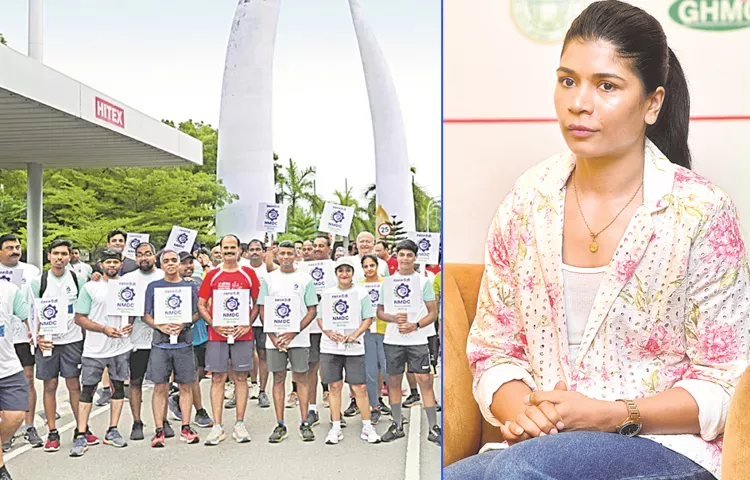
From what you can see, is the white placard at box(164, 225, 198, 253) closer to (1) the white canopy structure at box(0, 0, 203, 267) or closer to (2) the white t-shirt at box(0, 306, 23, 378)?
(1) the white canopy structure at box(0, 0, 203, 267)

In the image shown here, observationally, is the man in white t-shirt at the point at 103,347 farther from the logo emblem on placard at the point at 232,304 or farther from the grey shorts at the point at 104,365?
the logo emblem on placard at the point at 232,304

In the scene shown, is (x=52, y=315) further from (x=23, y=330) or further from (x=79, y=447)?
(x=79, y=447)

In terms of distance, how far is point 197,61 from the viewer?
13.4 ft

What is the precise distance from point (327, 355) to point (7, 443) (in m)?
1.43

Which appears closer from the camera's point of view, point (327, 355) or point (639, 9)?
point (639, 9)

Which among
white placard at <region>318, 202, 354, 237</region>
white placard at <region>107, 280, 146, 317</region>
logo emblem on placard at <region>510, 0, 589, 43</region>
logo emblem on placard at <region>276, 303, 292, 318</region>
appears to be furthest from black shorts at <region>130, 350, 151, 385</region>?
logo emblem on placard at <region>510, 0, 589, 43</region>

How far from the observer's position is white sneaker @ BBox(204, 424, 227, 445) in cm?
402

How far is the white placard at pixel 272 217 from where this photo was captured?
397cm

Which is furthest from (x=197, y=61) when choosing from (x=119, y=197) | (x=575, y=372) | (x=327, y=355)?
(x=575, y=372)

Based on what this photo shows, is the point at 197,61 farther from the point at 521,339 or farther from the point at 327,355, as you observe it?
the point at 521,339

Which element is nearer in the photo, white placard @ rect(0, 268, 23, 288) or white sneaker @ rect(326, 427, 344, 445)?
white placard @ rect(0, 268, 23, 288)

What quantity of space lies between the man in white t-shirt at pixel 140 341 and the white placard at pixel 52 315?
10.9 inches

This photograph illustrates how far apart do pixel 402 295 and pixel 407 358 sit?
0.94 feet

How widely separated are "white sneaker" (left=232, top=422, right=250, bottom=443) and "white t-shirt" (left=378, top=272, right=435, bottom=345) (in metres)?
0.72
